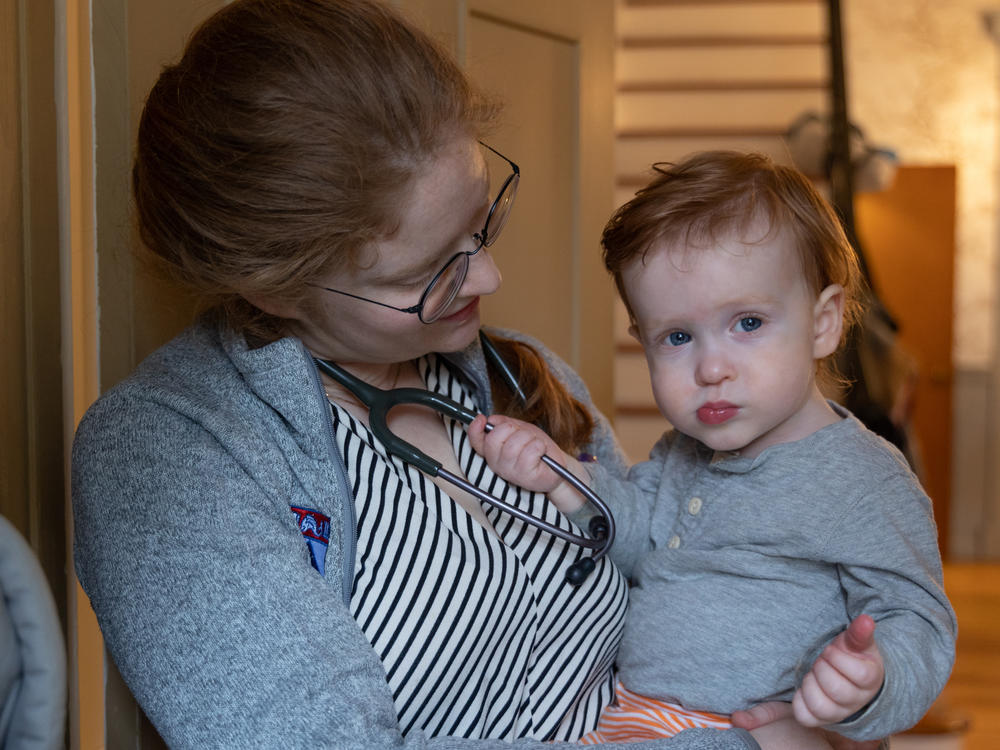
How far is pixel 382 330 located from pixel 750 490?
0.46m

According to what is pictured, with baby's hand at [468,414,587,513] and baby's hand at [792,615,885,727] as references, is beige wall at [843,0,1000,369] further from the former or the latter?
baby's hand at [792,615,885,727]

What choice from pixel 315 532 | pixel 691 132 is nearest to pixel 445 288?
pixel 315 532

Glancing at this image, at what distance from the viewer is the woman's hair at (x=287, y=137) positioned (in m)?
1.03

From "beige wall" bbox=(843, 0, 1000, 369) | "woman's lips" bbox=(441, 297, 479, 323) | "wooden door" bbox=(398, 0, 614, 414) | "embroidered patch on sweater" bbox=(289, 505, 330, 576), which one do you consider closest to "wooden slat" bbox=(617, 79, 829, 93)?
"beige wall" bbox=(843, 0, 1000, 369)

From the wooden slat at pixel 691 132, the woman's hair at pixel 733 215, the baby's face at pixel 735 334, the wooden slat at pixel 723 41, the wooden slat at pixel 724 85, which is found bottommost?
the baby's face at pixel 735 334

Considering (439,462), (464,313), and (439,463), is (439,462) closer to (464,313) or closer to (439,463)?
(439,463)

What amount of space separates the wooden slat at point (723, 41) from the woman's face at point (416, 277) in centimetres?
412

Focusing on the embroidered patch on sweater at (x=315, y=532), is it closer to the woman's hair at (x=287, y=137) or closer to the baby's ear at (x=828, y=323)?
the woman's hair at (x=287, y=137)

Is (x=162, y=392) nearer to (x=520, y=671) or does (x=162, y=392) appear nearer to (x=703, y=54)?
(x=520, y=671)

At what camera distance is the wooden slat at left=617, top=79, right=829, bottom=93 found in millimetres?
4926

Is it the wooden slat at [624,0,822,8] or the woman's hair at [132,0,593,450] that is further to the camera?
the wooden slat at [624,0,822,8]

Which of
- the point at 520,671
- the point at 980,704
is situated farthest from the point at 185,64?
the point at 980,704

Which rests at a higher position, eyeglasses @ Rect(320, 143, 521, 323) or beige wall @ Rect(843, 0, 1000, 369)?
beige wall @ Rect(843, 0, 1000, 369)

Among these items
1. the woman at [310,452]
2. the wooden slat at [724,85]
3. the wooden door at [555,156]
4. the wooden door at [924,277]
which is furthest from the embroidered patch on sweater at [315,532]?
the wooden door at [924,277]
